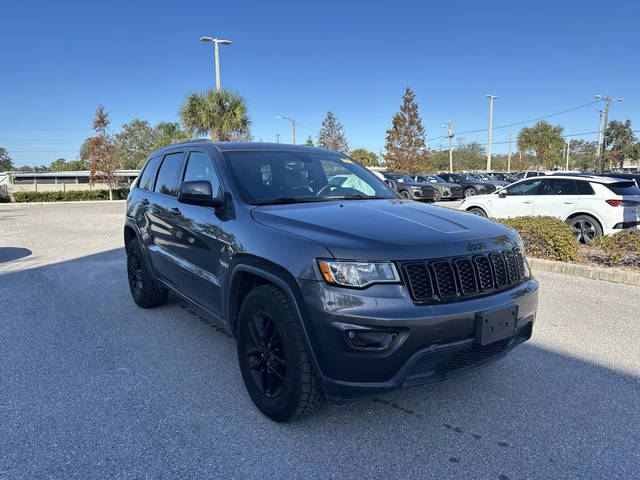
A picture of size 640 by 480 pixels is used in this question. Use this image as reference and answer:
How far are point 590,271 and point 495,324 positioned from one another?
16.9ft

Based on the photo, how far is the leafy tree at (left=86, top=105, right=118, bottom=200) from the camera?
2897cm

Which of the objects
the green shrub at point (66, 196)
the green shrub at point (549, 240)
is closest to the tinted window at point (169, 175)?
the green shrub at point (549, 240)

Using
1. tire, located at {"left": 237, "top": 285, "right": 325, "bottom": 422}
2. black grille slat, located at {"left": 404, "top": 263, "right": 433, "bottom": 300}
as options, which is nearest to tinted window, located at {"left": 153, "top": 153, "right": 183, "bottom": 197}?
tire, located at {"left": 237, "top": 285, "right": 325, "bottom": 422}

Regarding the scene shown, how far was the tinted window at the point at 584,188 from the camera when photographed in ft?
30.1

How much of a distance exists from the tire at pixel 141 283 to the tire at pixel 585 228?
26.1ft

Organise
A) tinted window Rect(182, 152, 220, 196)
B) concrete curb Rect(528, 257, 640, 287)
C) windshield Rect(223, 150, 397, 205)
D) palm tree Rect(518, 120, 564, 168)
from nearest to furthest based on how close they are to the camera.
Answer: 1. windshield Rect(223, 150, 397, 205)
2. tinted window Rect(182, 152, 220, 196)
3. concrete curb Rect(528, 257, 640, 287)
4. palm tree Rect(518, 120, 564, 168)

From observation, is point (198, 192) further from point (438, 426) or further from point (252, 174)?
point (438, 426)

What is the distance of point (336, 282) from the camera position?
2.33 m

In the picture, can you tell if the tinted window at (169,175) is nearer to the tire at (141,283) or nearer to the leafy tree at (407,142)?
the tire at (141,283)

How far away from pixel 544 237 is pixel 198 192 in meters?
6.30

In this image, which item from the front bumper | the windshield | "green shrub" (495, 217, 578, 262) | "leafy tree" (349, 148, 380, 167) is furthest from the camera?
"leafy tree" (349, 148, 380, 167)

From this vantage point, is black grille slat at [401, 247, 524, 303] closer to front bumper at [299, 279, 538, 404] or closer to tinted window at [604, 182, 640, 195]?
front bumper at [299, 279, 538, 404]

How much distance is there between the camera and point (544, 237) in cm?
748

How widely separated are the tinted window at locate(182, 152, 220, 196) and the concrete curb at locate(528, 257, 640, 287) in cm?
565
